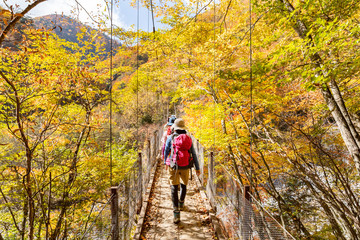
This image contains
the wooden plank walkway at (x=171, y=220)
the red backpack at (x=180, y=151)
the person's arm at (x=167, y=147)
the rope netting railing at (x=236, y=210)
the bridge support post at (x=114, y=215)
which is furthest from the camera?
the person's arm at (x=167, y=147)

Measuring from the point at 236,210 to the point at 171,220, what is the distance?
133 cm

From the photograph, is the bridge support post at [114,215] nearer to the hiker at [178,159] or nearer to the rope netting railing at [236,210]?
the hiker at [178,159]

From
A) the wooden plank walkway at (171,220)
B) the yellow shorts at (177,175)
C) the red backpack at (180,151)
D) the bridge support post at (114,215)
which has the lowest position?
the wooden plank walkway at (171,220)

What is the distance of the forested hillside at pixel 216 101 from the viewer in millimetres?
3070

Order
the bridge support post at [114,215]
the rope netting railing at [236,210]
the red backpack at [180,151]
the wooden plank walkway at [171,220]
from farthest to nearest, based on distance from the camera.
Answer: the red backpack at [180,151], the wooden plank walkway at [171,220], the rope netting railing at [236,210], the bridge support post at [114,215]

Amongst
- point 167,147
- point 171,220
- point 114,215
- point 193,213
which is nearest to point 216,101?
point 167,147

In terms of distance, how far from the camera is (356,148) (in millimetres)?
3729

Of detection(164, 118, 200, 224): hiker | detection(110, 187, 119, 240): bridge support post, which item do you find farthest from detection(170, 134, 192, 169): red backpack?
detection(110, 187, 119, 240): bridge support post

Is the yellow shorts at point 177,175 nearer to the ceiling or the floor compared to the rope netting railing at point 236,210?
nearer to the ceiling

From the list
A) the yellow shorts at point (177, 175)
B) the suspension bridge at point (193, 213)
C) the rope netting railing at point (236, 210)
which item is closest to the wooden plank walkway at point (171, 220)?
the suspension bridge at point (193, 213)

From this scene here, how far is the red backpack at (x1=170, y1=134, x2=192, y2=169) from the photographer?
3209 millimetres

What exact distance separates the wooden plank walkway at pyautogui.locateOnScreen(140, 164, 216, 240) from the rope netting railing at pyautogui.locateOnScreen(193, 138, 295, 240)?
0.31 metres

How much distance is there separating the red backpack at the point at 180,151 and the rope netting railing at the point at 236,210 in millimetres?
739

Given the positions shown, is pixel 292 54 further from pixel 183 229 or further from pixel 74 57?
pixel 74 57
